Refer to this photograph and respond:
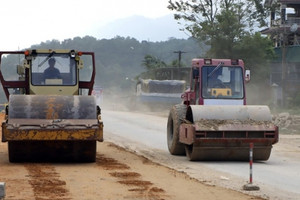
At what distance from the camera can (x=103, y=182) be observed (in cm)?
1456

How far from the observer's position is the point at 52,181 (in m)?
14.5

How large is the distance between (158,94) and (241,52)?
7604 mm

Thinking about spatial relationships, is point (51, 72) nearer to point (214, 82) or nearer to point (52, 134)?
point (52, 134)

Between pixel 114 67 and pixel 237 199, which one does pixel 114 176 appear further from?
pixel 114 67

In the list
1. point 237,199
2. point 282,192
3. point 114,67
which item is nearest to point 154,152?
point 282,192

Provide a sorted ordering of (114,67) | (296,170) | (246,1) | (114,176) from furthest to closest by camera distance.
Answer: (114,67), (246,1), (296,170), (114,176)

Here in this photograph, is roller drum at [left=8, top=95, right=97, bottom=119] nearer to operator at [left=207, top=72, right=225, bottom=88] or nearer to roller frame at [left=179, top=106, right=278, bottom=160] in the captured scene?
roller frame at [left=179, top=106, right=278, bottom=160]

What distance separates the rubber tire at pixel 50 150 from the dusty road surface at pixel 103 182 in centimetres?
24

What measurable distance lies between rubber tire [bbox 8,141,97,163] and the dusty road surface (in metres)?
0.24

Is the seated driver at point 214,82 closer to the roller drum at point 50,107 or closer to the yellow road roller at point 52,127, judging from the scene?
the yellow road roller at point 52,127

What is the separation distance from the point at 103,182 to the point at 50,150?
11.9ft

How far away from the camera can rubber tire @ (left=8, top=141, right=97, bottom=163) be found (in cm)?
1769

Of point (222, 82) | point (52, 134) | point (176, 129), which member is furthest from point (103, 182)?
point (222, 82)

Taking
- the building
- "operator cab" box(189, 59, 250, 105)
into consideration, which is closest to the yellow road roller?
"operator cab" box(189, 59, 250, 105)
